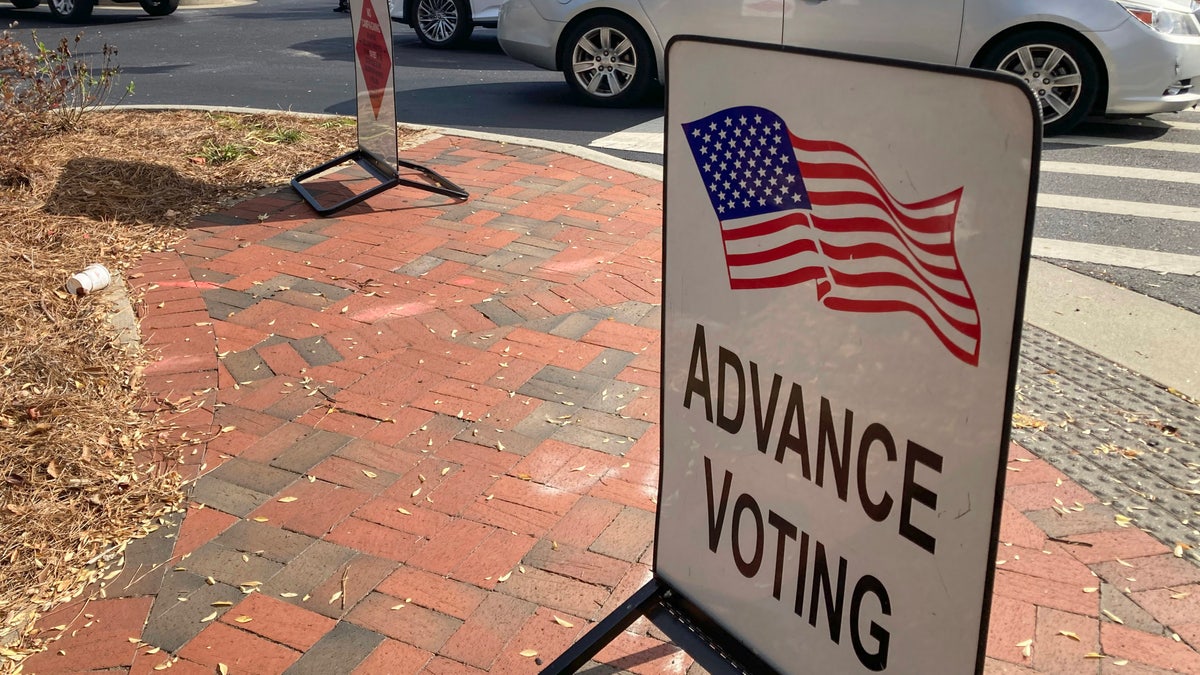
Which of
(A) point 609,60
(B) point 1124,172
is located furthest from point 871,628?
(A) point 609,60

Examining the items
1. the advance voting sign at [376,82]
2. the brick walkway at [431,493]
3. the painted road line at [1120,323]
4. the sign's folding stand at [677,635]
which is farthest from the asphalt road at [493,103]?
the sign's folding stand at [677,635]

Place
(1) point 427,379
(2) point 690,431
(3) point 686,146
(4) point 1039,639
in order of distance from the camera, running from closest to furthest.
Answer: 1. (3) point 686,146
2. (2) point 690,431
3. (4) point 1039,639
4. (1) point 427,379

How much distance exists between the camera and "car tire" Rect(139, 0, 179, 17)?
1878 cm

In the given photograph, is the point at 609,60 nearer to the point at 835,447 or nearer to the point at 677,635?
the point at 677,635

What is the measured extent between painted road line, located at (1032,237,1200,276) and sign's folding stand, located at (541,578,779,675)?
13.8ft

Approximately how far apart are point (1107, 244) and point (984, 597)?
17.1 feet

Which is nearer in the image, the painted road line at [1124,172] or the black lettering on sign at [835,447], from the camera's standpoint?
the black lettering on sign at [835,447]

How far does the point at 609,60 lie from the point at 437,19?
16.5ft

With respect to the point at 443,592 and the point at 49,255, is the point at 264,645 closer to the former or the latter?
the point at 443,592

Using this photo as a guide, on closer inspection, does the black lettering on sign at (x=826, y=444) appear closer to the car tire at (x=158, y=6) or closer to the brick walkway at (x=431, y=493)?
the brick walkway at (x=431, y=493)

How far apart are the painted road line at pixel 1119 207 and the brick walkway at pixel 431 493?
3013 millimetres

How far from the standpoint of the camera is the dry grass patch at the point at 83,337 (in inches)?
125

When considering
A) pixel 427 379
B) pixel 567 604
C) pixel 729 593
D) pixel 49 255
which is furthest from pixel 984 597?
pixel 49 255

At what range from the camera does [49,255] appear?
5.40 m
